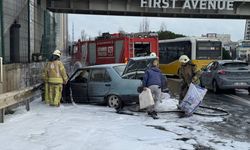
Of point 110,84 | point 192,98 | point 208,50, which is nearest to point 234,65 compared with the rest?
point 110,84

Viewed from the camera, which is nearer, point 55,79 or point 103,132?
point 103,132

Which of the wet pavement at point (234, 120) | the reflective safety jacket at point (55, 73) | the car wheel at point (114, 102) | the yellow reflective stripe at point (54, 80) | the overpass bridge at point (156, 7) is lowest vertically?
the wet pavement at point (234, 120)

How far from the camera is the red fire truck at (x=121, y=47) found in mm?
29453

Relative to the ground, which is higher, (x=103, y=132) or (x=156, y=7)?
(x=156, y=7)

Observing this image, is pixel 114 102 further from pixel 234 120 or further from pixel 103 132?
pixel 103 132

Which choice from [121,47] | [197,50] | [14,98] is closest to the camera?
[14,98]

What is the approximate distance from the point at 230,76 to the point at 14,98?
1147 centimetres

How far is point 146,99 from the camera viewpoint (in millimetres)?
12594

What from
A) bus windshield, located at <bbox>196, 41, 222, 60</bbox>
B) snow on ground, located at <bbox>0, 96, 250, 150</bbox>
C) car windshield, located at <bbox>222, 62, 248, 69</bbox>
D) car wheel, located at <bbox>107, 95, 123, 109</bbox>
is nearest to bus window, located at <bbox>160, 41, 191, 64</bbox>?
bus windshield, located at <bbox>196, 41, 222, 60</bbox>

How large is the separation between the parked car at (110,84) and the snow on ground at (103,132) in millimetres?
1080

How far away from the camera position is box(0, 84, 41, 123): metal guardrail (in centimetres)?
1099

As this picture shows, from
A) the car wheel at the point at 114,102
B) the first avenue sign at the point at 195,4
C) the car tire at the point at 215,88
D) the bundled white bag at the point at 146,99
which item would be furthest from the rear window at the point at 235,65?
the first avenue sign at the point at 195,4

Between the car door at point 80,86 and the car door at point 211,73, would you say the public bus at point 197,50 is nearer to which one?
the car door at point 211,73

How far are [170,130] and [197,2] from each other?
34254 mm
